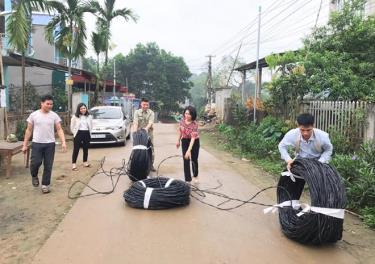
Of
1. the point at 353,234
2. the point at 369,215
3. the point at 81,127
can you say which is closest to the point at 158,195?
the point at 353,234

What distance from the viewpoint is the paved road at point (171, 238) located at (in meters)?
4.75

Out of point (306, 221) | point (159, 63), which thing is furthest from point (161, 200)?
point (159, 63)

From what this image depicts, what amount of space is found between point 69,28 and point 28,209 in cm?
1533

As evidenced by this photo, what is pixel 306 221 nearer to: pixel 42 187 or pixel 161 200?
pixel 161 200

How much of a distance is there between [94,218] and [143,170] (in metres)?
2.39

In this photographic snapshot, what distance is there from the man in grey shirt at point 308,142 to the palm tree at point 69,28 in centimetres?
1606

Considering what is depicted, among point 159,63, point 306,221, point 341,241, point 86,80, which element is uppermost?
point 159,63

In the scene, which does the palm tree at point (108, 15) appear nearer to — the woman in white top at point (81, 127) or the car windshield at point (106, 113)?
the car windshield at point (106, 113)

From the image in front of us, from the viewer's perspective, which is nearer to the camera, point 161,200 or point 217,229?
point 217,229

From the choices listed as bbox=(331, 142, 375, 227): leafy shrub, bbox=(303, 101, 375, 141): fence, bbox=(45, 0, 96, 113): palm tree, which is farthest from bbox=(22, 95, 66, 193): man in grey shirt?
bbox=(45, 0, 96, 113): palm tree

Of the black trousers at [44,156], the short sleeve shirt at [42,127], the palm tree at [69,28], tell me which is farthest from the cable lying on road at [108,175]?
the palm tree at [69,28]

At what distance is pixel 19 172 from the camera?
10.1 metres

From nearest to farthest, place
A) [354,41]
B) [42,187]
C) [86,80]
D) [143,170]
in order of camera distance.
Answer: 1. [42,187]
2. [143,170]
3. [354,41]
4. [86,80]

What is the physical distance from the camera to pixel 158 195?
6.67 metres
